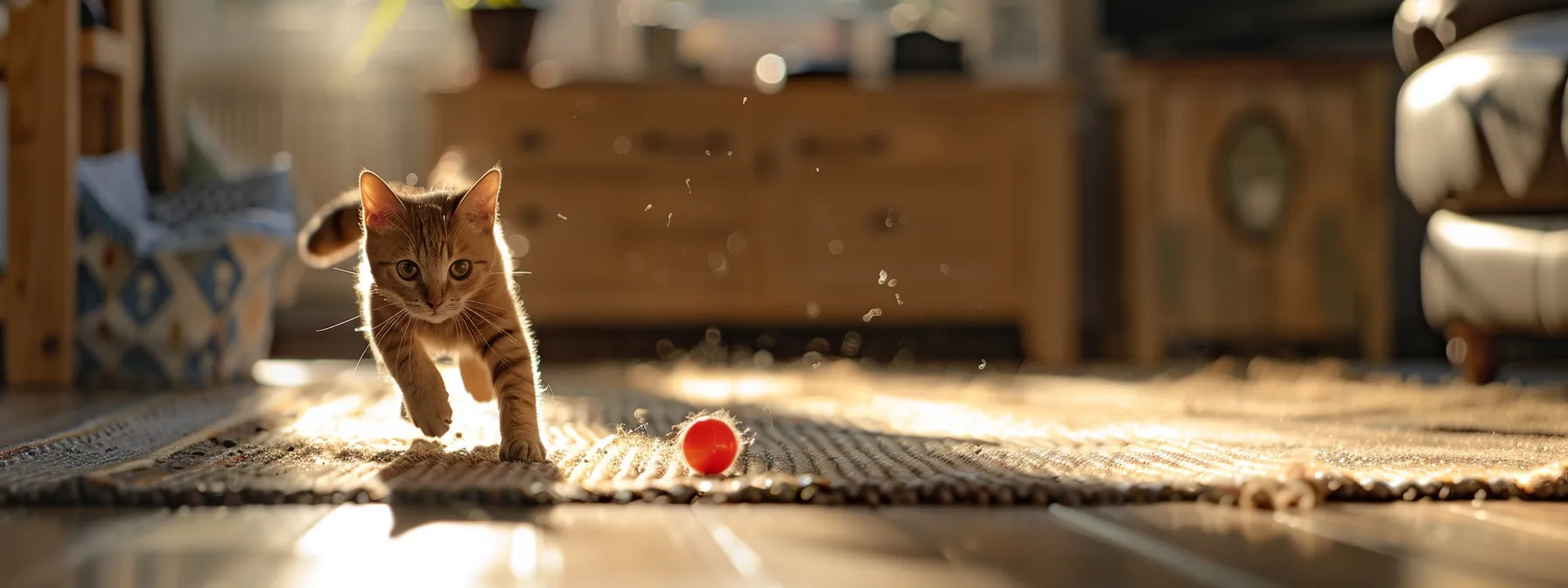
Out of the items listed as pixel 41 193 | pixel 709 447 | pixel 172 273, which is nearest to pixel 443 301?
pixel 709 447

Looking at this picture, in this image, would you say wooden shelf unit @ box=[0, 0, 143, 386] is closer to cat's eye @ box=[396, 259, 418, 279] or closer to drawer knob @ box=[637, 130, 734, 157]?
drawer knob @ box=[637, 130, 734, 157]

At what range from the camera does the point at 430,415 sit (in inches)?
54.9

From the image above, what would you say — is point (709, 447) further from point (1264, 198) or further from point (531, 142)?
point (1264, 198)

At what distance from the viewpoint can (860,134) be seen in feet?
11.0

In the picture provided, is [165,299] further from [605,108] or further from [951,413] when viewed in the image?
[951,413]

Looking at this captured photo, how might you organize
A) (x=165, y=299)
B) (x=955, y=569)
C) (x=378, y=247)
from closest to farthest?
(x=955, y=569) < (x=378, y=247) < (x=165, y=299)

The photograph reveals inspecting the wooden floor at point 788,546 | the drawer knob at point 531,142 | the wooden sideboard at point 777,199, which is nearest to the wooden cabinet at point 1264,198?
the wooden sideboard at point 777,199

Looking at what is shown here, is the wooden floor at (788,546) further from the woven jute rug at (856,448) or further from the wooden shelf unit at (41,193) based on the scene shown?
the wooden shelf unit at (41,193)

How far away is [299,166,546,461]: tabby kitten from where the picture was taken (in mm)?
1356

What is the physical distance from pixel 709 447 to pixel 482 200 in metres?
0.38

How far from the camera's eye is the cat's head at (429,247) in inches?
53.6

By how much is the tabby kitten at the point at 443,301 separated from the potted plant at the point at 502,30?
6.30 ft

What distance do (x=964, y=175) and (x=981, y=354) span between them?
54 cm

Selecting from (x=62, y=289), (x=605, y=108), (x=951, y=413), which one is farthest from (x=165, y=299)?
(x=951, y=413)
